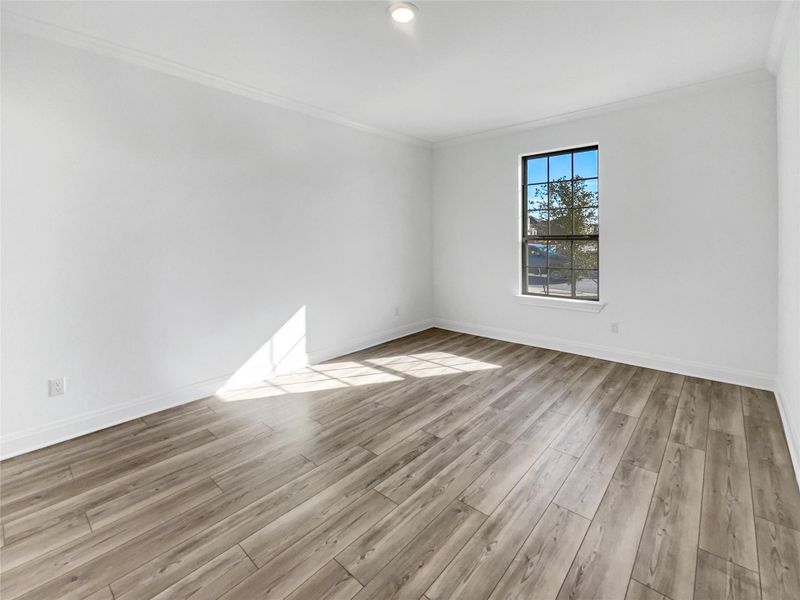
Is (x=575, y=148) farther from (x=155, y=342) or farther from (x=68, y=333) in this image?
(x=68, y=333)

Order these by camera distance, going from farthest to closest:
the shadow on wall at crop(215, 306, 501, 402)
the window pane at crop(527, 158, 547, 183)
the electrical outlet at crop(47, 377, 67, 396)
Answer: the window pane at crop(527, 158, 547, 183), the shadow on wall at crop(215, 306, 501, 402), the electrical outlet at crop(47, 377, 67, 396)

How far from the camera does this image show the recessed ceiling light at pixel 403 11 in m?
2.27

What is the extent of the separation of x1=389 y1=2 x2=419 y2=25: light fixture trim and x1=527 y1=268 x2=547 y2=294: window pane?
10.5 ft

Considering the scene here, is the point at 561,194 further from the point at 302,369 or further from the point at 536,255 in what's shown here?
the point at 302,369

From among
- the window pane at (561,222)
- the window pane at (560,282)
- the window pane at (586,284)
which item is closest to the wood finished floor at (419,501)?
the window pane at (586,284)

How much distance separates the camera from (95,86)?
2.69 metres

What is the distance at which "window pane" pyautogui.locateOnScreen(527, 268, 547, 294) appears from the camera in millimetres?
4785

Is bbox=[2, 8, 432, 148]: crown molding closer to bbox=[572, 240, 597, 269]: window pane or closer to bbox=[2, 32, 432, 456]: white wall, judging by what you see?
bbox=[2, 32, 432, 456]: white wall

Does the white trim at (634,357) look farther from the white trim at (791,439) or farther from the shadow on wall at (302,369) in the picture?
the shadow on wall at (302,369)

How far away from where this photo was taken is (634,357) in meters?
4.07

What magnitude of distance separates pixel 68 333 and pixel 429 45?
3.14 meters

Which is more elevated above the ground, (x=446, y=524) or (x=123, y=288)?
(x=123, y=288)

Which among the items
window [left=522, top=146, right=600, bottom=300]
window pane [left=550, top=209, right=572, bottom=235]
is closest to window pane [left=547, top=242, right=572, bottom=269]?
window [left=522, top=146, right=600, bottom=300]

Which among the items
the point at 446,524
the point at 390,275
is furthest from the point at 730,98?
the point at 446,524
